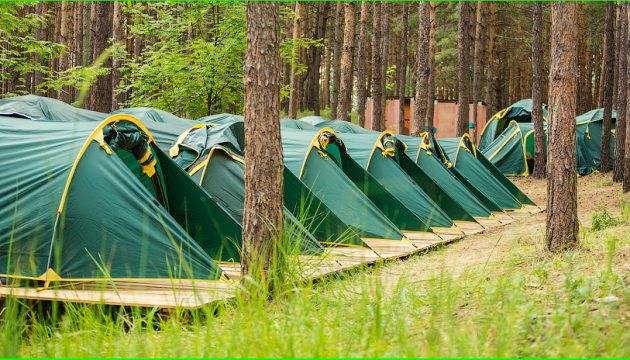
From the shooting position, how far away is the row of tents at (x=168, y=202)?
3213mm

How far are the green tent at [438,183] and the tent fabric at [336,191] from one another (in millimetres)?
1215

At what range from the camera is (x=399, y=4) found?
23.5 meters

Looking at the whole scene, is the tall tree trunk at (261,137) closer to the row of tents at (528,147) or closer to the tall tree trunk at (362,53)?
the tall tree trunk at (362,53)

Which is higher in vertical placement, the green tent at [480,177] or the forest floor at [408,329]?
the green tent at [480,177]

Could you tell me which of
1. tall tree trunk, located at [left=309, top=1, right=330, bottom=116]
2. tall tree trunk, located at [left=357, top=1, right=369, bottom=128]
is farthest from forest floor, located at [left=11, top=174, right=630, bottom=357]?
tall tree trunk, located at [left=309, top=1, right=330, bottom=116]

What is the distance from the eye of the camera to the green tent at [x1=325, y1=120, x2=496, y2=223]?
6637mm

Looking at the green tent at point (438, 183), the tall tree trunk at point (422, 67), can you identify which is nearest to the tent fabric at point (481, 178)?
the green tent at point (438, 183)

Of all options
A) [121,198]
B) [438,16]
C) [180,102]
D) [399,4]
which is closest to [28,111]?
[180,102]

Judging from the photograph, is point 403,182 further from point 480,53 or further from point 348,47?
point 480,53

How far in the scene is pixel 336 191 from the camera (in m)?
5.23

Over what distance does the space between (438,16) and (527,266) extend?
56.8ft

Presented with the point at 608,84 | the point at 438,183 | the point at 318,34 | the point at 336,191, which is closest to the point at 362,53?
the point at 438,183

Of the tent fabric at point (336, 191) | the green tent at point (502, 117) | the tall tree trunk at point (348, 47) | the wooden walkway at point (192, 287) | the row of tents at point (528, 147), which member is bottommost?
the wooden walkway at point (192, 287)

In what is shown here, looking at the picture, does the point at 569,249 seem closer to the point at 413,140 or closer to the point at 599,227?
the point at 599,227
